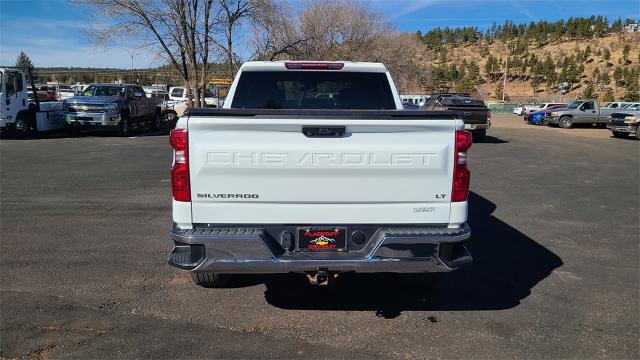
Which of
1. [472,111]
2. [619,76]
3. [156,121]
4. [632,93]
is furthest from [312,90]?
[619,76]

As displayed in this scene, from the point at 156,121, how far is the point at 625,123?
2316 cm

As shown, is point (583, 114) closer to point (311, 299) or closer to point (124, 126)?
point (124, 126)

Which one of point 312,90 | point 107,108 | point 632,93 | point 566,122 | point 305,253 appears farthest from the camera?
point 632,93

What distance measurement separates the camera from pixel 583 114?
32031 mm

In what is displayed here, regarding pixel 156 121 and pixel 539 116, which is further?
pixel 539 116

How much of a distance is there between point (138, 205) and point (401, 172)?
5.84m

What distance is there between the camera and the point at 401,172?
141 inches

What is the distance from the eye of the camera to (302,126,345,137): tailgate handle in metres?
3.50

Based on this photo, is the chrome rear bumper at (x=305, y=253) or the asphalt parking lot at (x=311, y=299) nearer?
the chrome rear bumper at (x=305, y=253)

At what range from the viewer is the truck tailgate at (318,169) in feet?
11.4

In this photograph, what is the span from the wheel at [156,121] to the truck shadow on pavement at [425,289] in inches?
884

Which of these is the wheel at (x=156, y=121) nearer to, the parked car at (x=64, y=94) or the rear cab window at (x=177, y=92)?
the parked car at (x=64, y=94)

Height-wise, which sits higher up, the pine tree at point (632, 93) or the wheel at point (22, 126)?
the pine tree at point (632, 93)

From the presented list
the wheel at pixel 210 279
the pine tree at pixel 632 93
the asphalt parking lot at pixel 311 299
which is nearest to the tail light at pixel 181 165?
the asphalt parking lot at pixel 311 299
